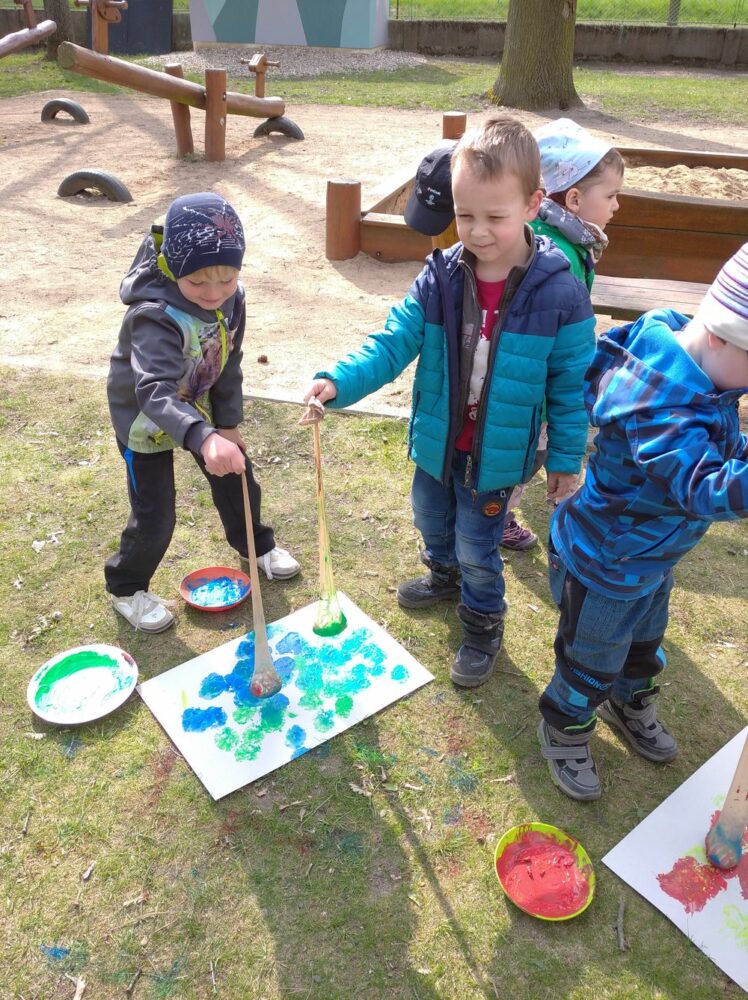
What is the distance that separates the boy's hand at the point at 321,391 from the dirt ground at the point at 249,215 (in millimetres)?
1902

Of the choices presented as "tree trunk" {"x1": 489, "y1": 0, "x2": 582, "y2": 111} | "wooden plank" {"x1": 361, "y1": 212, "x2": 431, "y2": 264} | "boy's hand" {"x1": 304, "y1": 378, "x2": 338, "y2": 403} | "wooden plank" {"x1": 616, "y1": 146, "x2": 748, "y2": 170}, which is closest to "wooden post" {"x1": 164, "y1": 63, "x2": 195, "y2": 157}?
"wooden plank" {"x1": 361, "y1": 212, "x2": 431, "y2": 264}

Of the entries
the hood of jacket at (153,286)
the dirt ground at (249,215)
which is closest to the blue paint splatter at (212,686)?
the hood of jacket at (153,286)

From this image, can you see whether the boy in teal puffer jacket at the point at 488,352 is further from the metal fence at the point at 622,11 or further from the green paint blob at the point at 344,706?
the metal fence at the point at 622,11

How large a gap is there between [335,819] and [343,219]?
15.5 ft

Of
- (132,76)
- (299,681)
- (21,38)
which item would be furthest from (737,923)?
(21,38)

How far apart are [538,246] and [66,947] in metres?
2.07

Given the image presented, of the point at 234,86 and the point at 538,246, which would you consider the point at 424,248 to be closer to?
the point at 538,246

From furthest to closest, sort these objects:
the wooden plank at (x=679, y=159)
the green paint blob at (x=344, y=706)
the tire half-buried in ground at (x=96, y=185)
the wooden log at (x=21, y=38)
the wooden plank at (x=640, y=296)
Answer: the wooden log at (x=21, y=38), the tire half-buried in ground at (x=96, y=185), the wooden plank at (x=679, y=159), the wooden plank at (x=640, y=296), the green paint blob at (x=344, y=706)

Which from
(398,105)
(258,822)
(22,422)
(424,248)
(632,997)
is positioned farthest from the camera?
(398,105)

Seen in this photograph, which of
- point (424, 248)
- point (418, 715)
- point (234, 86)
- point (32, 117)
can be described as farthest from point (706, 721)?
point (234, 86)

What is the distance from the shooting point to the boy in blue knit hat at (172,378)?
210cm

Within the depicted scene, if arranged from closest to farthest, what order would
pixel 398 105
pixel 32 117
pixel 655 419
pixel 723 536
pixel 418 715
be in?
pixel 655 419 < pixel 418 715 < pixel 723 536 < pixel 32 117 < pixel 398 105

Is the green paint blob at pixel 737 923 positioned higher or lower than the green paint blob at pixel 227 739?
higher

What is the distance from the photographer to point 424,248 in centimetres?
579
